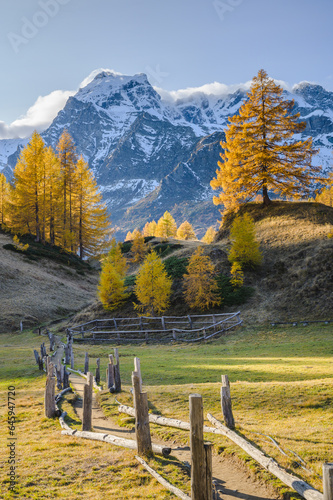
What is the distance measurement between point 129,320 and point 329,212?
25.2m

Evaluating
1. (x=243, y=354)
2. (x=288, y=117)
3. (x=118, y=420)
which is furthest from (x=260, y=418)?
(x=288, y=117)

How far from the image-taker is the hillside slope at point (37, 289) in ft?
115

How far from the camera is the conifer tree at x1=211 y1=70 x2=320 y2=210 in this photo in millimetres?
38531

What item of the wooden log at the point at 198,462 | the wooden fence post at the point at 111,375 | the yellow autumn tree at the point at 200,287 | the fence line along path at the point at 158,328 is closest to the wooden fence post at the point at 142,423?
the wooden log at the point at 198,462

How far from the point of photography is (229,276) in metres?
33.2

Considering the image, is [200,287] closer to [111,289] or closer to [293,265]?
[293,265]

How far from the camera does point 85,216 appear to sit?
6025 centimetres

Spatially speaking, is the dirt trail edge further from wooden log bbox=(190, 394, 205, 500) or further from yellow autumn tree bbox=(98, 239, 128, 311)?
yellow autumn tree bbox=(98, 239, 128, 311)

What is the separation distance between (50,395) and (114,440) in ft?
11.1

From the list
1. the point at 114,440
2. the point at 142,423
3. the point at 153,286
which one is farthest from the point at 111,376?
the point at 153,286

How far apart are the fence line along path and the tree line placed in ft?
84.8

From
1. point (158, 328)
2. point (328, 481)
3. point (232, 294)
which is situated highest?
point (232, 294)

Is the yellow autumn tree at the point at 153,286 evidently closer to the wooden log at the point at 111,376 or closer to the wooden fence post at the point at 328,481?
the wooden log at the point at 111,376

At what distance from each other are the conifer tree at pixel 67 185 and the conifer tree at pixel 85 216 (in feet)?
1.51
